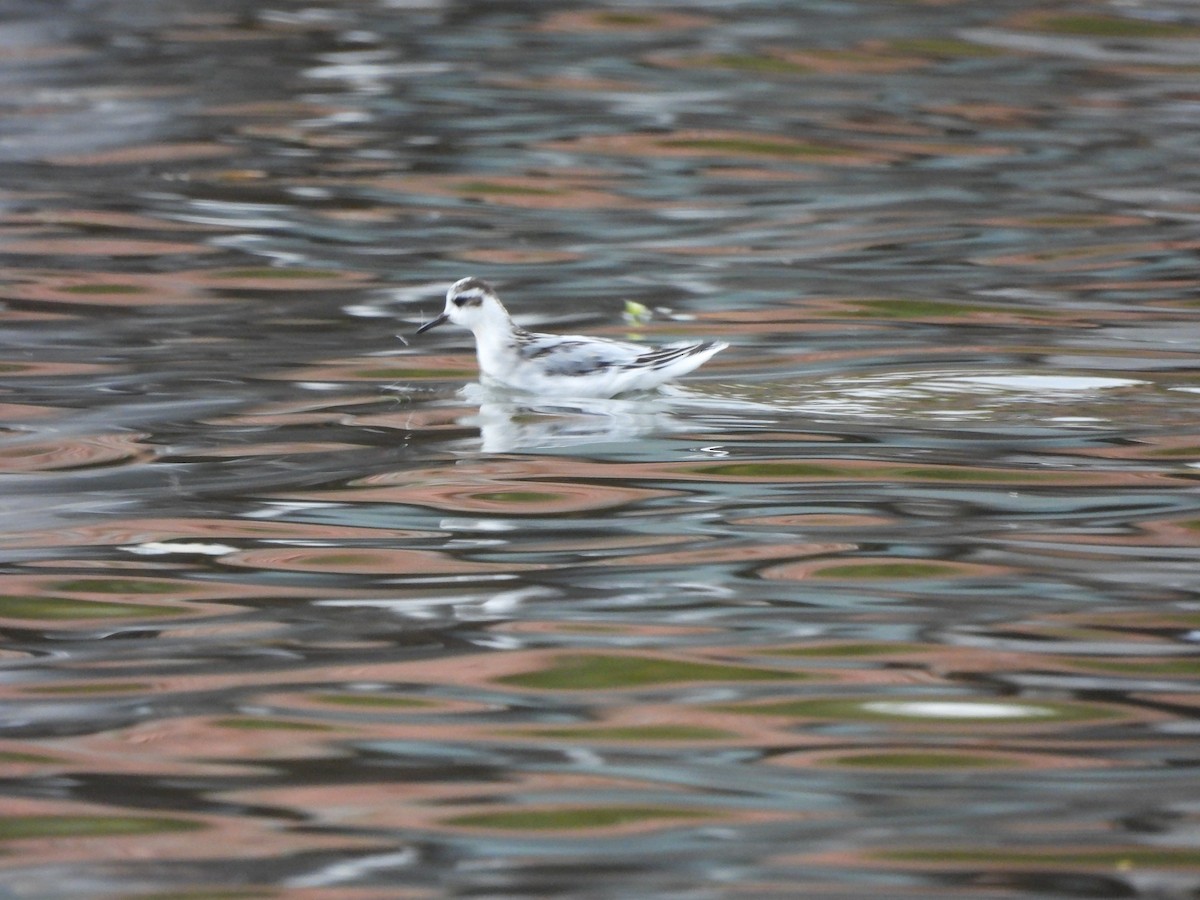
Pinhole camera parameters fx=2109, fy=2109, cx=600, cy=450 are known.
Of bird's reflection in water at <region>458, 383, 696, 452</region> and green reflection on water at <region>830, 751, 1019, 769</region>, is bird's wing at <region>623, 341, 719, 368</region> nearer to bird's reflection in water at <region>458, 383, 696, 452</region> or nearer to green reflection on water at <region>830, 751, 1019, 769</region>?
bird's reflection in water at <region>458, 383, 696, 452</region>

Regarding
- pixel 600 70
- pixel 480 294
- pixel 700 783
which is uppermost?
pixel 600 70

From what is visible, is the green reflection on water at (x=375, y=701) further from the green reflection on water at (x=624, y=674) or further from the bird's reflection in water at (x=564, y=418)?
the bird's reflection in water at (x=564, y=418)

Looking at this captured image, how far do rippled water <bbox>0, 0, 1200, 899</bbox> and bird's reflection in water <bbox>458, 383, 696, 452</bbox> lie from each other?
4 cm

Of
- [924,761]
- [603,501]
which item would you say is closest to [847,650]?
[924,761]

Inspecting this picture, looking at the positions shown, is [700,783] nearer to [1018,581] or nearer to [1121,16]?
[1018,581]

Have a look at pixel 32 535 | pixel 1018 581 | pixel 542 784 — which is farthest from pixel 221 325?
pixel 542 784

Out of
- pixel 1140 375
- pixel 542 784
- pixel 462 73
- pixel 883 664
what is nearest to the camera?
pixel 542 784

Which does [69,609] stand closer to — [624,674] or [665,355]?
[624,674]

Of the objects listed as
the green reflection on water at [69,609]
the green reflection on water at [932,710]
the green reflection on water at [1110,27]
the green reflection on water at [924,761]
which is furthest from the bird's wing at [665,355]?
the green reflection on water at [1110,27]

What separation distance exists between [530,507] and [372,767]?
2.32 meters

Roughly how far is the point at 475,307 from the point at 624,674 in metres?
4.19

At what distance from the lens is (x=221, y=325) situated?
34.3 feet

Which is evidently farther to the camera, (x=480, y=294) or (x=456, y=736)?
(x=480, y=294)

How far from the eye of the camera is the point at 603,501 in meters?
7.40
